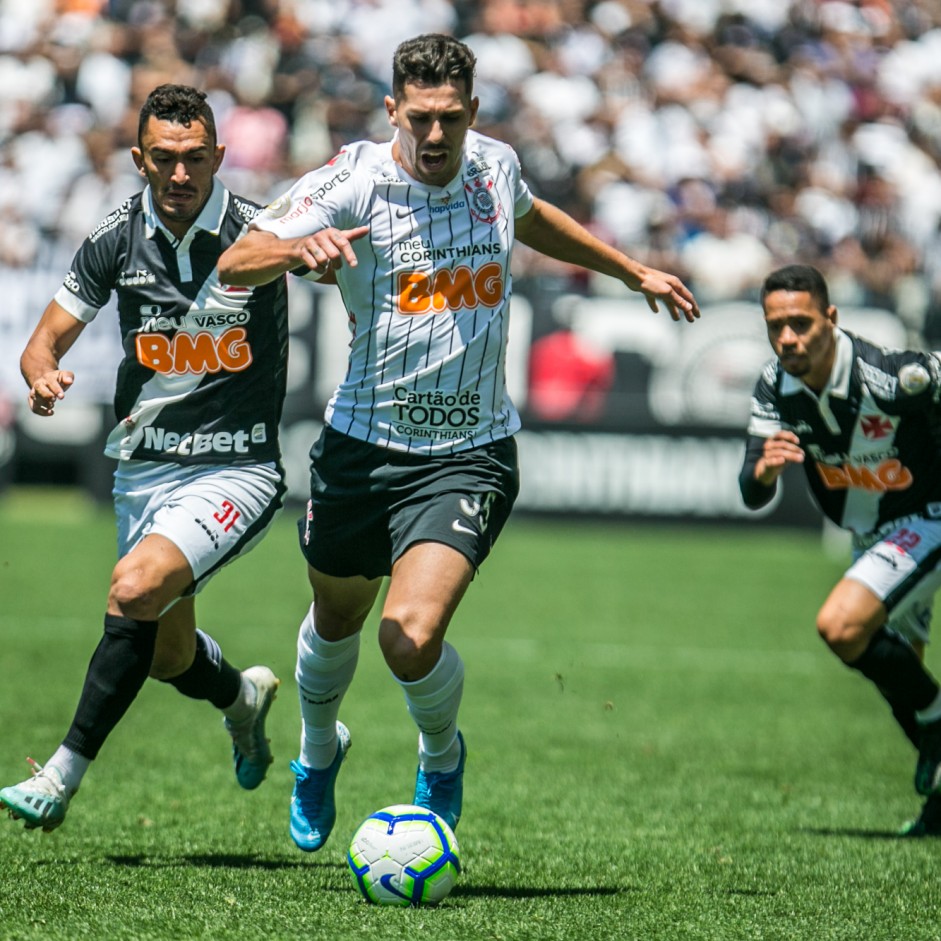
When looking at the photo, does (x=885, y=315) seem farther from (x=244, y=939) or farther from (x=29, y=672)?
(x=244, y=939)

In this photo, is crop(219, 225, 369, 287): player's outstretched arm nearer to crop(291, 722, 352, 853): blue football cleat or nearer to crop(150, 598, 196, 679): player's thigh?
crop(150, 598, 196, 679): player's thigh

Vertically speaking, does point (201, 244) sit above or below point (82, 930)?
above

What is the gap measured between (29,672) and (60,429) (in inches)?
310

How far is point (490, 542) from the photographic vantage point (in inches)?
207

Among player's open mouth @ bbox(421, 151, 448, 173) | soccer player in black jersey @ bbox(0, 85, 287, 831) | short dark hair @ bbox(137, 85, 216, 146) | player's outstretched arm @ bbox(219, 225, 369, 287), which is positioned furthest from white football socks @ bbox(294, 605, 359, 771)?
short dark hair @ bbox(137, 85, 216, 146)

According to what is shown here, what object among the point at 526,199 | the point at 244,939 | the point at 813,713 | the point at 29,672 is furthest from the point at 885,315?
the point at 244,939

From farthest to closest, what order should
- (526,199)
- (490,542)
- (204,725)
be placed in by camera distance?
1. (204,725)
2. (526,199)
3. (490,542)

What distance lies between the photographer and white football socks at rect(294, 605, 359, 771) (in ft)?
18.5

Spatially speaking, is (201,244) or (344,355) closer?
(201,244)

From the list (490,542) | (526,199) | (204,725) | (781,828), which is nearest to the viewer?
(490,542)

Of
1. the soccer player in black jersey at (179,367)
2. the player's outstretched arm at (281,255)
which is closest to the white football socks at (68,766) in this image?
the soccer player in black jersey at (179,367)

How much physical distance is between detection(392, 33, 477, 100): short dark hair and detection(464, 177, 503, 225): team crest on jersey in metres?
0.37

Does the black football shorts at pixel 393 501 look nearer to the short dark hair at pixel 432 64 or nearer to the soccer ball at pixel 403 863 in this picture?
the soccer ball at pixel 403 863

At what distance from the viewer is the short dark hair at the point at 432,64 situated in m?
4.91
